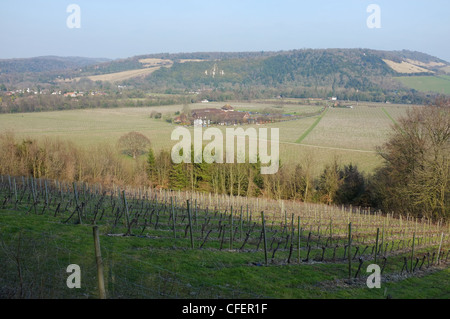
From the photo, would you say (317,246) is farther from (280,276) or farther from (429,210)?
(429,210)

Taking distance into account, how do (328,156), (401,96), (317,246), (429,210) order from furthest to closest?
(401,96) → (328,156) → (429,210) → (317,246)

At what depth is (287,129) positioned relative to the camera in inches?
2359

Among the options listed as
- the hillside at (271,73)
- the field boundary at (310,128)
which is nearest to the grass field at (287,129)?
the field boundary at (310,128)

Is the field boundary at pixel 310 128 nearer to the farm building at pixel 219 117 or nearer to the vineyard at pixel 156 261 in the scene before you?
the farm building at pixel 219 117

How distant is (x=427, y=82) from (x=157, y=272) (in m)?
105

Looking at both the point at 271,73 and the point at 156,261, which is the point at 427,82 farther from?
the point at 156,261

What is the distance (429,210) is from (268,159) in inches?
680

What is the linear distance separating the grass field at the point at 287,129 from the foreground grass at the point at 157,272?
90.2 feet

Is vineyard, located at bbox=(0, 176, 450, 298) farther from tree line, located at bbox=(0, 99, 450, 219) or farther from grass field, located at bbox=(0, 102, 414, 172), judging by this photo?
grass field, located at bbox=(0, 102, 414, 172)

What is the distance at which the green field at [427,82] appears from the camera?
85.9 meters

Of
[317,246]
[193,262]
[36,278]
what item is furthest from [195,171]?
[36,278]

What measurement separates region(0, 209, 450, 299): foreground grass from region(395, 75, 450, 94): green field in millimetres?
85746

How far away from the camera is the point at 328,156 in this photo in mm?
43969

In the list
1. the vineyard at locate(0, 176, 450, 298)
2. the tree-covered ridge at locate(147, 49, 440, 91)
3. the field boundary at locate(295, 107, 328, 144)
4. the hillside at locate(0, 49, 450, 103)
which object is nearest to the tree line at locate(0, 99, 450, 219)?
the vineyard at locate(0, 176, 450, 298)
